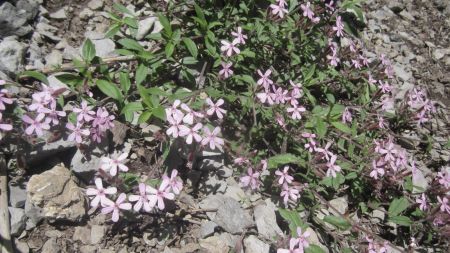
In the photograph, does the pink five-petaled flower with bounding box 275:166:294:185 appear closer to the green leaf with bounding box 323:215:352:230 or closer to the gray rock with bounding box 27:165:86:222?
the green leaf with bounding box 323:215:352:230

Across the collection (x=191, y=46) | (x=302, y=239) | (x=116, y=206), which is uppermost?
(x=191, y=46)

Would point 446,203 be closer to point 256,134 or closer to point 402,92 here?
point 402,92

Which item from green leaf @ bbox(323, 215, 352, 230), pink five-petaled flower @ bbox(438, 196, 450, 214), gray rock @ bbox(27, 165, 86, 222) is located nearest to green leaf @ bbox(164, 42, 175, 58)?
gray rock @ bbox(27, 165, 86, 222)

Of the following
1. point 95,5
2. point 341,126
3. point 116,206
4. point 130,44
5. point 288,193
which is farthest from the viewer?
point 95,5

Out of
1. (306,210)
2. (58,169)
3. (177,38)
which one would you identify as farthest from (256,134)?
(58,169)

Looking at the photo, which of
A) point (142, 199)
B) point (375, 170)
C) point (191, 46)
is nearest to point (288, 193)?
point (375, 170)

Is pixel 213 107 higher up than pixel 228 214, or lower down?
higher up

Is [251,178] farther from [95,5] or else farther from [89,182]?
[95,5]
